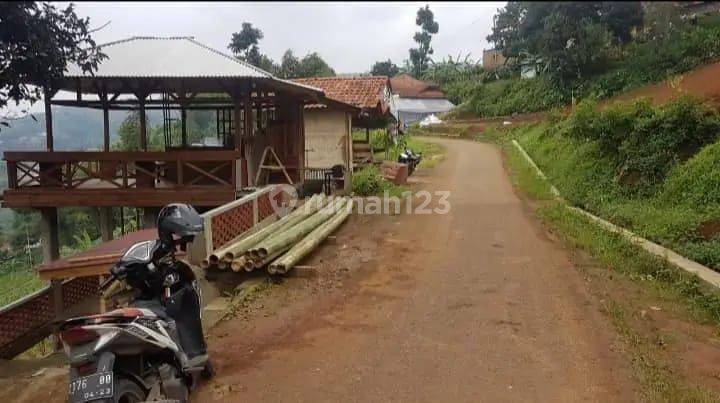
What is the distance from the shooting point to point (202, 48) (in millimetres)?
11484

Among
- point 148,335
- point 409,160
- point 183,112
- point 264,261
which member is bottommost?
point 264,261

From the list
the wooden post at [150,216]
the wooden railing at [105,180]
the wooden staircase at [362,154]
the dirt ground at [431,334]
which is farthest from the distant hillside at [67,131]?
the wooden staircase at [362,154]

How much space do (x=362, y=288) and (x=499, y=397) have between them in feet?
10.1

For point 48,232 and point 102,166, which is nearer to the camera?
point 102,166

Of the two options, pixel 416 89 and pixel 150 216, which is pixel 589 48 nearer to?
pixel 150 216

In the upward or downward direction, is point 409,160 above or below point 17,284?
above

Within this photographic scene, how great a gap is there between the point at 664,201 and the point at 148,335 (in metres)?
8.90

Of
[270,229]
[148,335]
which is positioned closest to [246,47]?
[270,229]

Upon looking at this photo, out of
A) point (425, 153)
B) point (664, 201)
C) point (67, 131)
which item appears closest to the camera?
point (664, 201)

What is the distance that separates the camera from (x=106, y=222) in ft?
40.6

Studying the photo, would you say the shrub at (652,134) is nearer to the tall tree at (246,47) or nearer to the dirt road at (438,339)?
the dirt road at (438,339)

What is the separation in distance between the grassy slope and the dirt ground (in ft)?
4.53

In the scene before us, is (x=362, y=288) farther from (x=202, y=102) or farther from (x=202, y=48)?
(x=202, y=102)

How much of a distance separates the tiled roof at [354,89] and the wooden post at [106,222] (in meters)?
9.02
